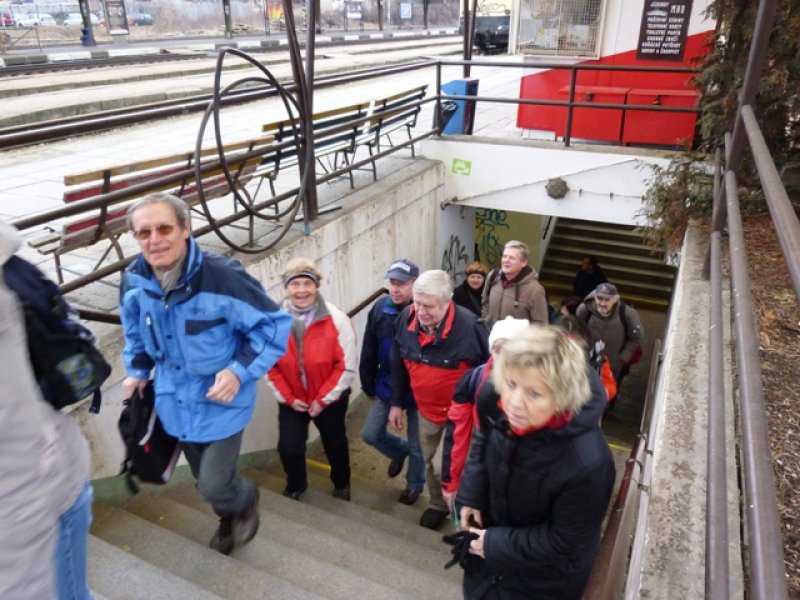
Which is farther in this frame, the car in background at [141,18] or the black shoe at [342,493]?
the car in background at [141,18]

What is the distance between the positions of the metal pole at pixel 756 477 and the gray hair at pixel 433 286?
5.51ft

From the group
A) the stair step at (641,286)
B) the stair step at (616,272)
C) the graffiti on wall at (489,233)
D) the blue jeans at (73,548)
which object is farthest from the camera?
the stair step at (616,272)

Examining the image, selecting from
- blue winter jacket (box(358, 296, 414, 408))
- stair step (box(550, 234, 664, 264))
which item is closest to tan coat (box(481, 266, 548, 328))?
blue winter jacket (box(358, 296, 414, 408))

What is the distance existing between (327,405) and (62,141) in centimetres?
751

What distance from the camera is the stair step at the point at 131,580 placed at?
2.48 meters

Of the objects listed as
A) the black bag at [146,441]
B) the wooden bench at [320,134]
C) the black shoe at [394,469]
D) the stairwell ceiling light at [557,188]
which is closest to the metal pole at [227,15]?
the wooden bench at [320,134]

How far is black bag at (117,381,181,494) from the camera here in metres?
2.63

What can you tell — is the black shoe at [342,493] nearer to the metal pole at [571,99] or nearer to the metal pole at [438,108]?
the metal pole at [571,99]

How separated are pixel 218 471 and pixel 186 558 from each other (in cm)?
56

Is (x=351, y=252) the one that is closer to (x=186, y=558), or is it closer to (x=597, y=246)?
(x=186, y=558)

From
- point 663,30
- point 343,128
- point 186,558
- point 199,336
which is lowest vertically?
point 186,558

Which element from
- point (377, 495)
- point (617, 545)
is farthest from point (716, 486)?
point (377, 495)

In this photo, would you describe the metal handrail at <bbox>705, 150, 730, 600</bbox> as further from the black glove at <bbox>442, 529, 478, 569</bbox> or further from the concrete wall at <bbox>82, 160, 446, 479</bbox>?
the concrete wall at <bbox>82, 160, 446, 479</bbox>

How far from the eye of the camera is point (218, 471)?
2648 millimetres
